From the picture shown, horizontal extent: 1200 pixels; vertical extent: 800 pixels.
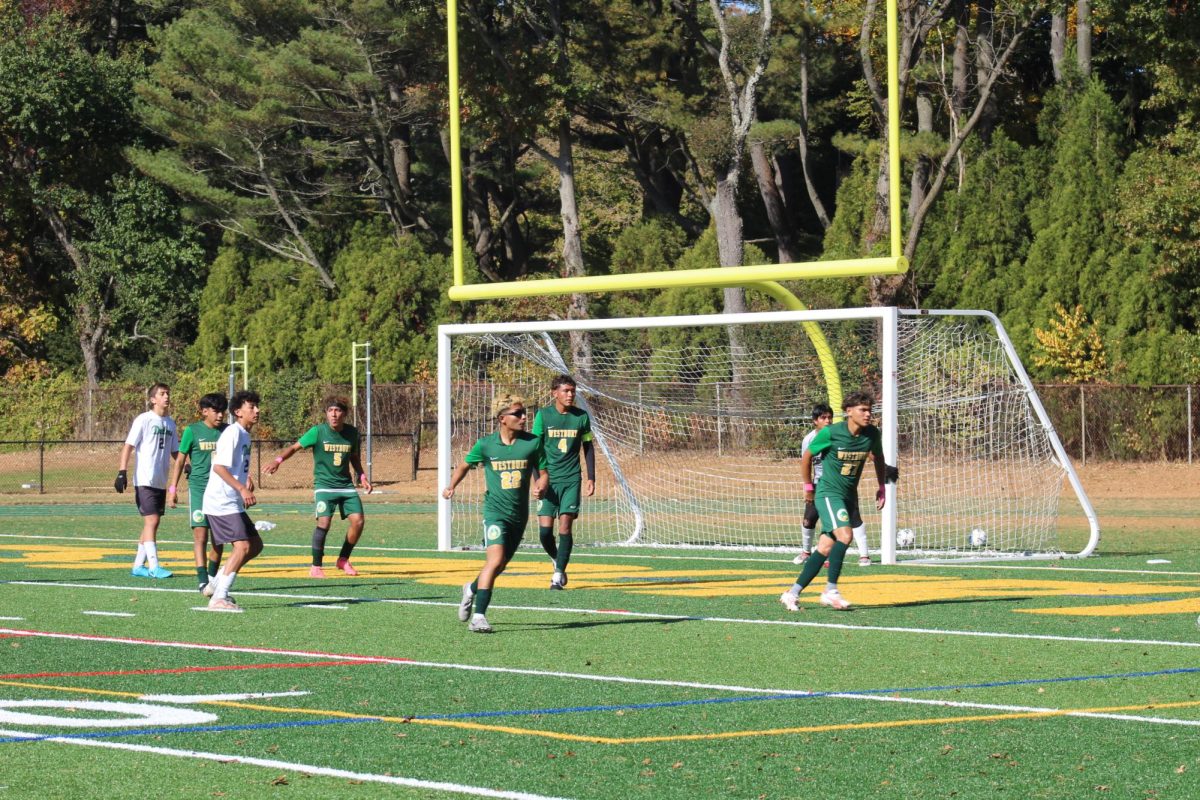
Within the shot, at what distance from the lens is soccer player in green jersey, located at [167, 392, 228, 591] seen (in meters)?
16.1

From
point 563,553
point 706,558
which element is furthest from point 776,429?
point 563,553

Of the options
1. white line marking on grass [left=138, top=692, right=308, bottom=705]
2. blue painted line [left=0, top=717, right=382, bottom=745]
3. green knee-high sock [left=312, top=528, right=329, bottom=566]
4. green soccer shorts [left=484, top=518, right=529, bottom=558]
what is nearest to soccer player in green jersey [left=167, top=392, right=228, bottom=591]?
green knee-high sock [left=312, top=528, right=329, bottom=566]

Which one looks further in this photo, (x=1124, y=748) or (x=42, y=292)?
(x=42, y=292)

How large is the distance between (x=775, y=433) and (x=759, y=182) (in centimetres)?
2114

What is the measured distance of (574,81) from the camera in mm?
42969

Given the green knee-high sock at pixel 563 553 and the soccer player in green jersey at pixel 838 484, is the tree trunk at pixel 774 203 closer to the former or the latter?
the green knee-high sock at pixel 563 553

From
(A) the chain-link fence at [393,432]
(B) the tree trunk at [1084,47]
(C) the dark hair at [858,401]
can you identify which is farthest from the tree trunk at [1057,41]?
(C) the dark hair at [858,401]

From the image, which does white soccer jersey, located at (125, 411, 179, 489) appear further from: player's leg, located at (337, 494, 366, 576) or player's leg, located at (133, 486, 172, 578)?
player's leg, located at (337, 494, 366, 576)

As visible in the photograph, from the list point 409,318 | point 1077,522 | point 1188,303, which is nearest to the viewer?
point 1077,522

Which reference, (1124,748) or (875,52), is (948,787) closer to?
(1124,748)

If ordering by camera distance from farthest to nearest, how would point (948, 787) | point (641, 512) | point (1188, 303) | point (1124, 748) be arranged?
point (1188, 303) → point (641, 512) → point (1124, 748) → point (948, 787)

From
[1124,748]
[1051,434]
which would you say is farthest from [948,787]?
[1051,434]

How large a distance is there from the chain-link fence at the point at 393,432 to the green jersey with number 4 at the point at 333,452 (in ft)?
64.3

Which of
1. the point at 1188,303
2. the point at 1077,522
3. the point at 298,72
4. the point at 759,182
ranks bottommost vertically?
the point at 1077,522
